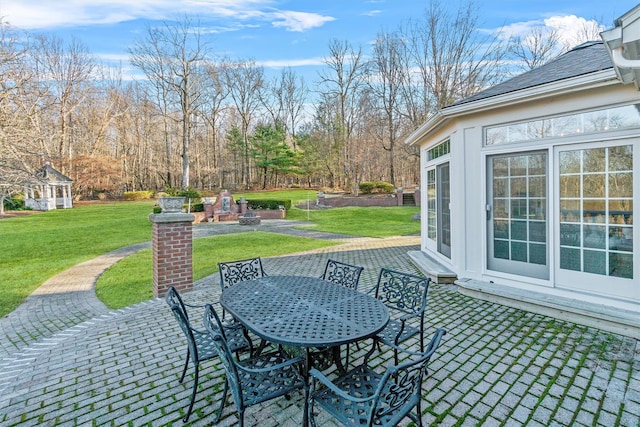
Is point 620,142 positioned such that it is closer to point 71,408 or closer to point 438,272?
point 438,272

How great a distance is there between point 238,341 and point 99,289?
4389 mm

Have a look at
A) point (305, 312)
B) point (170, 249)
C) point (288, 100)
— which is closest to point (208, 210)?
point (170, 249)

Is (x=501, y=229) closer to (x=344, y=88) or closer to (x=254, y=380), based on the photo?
(x=254, y=380)

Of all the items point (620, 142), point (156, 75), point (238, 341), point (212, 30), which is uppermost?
point (212, 30)

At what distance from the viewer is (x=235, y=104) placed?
3459 centimetres

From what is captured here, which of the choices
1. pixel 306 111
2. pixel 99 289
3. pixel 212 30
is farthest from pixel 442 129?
pixel 306 111

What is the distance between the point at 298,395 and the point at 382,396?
107 centimetres

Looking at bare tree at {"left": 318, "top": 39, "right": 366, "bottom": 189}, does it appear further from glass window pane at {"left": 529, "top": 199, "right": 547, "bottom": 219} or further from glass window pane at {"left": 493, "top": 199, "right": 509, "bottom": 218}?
glass window pane at {"left": 529, "top": 199, "right": 547, "bottom": 219}

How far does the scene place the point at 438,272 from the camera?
5.40m

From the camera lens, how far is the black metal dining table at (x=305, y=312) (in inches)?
80.5

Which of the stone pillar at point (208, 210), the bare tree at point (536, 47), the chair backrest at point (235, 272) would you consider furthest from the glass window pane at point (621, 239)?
the bare tree at point (536, 47)

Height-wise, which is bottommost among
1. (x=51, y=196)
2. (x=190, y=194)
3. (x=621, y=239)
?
(x=621, y=239)

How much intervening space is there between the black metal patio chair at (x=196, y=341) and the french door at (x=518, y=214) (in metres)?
3.87

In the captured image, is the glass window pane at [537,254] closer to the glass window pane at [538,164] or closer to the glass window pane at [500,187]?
the glass window pane at [500,187]
